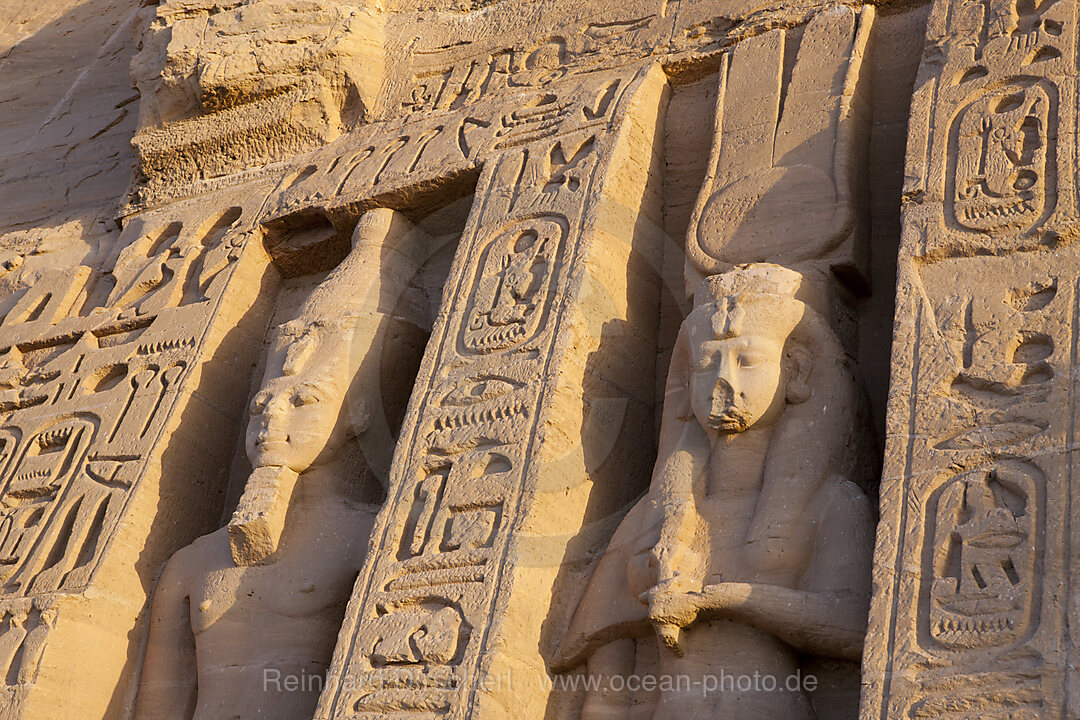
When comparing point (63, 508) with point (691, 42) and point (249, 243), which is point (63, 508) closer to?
point (249, 243)

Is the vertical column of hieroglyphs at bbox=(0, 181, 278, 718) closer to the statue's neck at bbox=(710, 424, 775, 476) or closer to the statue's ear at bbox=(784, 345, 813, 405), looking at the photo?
the statue's neck at bbox=(710, 424, 775, 476)

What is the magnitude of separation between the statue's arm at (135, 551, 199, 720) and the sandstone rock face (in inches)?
0.7

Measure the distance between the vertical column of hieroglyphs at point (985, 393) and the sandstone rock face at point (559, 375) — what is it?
0.01 m

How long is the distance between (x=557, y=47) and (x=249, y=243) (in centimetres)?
167

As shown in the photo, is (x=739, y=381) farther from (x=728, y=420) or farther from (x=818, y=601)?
(x=818, y=601)

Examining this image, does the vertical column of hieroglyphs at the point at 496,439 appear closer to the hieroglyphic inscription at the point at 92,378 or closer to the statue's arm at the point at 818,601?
the statue's arm at the point at 818,601

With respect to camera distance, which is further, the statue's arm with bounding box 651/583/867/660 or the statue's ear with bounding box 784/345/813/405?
the statue's ear with bounding box 784/345/813/405

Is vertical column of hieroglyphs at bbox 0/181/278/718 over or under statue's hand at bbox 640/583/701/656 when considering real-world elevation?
over

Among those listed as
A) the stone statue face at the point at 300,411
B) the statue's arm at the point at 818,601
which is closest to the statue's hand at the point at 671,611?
the statue's arm at the point at 818,601

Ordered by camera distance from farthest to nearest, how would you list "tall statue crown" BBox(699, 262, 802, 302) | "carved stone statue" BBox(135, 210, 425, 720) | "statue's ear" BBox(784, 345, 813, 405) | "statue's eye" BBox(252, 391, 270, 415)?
"statue's eye" BBox(252, 391, 270, 415), "carved stone statue" BBox(135, 210, 425, 720), "tall statue crown" BBox(699, 262, 802, 302), "statue's ear" BBox(784, 345, 813, 405)

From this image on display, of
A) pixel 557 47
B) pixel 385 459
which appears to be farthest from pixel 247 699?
pixel 557 47

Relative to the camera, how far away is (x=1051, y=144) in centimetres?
415

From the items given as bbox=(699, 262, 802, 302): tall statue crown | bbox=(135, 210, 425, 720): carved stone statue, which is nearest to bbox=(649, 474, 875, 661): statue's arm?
bbox=(699, 262, 802, 302): tall statue crown

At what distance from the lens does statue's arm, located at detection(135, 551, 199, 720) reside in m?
4.99
